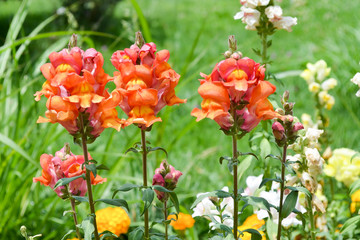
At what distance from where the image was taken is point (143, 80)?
52.7 inches

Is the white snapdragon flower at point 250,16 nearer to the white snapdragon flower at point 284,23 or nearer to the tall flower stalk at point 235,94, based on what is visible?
Result: the white snapdragon flower at point 284,23

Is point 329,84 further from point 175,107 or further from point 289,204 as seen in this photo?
point 289,204

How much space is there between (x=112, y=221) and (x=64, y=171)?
732 mm

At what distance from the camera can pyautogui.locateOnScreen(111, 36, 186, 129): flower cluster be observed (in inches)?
51.8

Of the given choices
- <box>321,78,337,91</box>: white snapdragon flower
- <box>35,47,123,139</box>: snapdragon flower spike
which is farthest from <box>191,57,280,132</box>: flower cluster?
<box>321,78,337,91</box>: white snapdragon flower

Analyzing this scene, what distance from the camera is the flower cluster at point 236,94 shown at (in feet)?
4.20

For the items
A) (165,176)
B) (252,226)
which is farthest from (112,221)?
(165,176)

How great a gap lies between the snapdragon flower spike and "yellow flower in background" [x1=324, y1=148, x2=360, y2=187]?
3.98 feet

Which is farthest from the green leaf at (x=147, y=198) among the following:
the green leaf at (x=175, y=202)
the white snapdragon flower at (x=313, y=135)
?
the white snapdragon flower at (x=313, y=135)

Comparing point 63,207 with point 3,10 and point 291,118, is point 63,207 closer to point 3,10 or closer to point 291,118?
point 291,118

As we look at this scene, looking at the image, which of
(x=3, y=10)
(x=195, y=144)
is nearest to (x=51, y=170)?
(x=195, y=144)

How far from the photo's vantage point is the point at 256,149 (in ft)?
6.90

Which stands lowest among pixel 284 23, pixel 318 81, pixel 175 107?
pixel 175 107

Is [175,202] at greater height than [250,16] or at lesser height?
lesser
